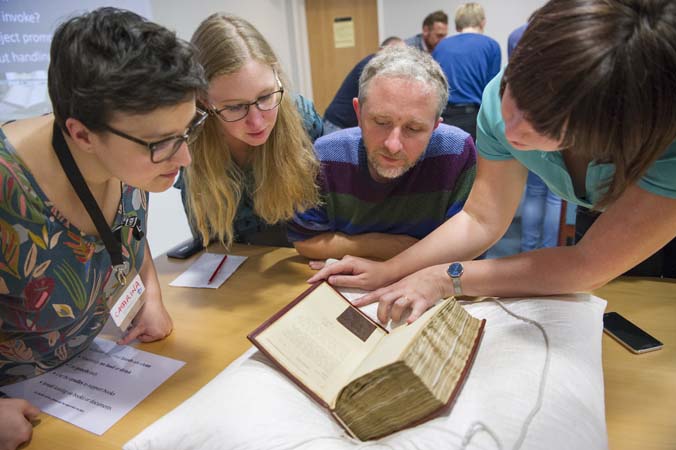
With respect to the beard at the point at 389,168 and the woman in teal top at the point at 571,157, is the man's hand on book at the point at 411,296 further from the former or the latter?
the beard at the point at 389,168

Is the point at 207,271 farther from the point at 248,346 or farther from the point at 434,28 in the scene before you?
the point at 434,28

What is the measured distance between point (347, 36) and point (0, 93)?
3.74m

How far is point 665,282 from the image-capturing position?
1.23m

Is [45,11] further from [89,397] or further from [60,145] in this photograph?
[89,397]

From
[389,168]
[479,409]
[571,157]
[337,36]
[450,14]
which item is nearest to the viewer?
[479,409]

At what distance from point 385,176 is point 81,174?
80 centimetres

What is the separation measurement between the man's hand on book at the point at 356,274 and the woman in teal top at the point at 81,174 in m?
0.48

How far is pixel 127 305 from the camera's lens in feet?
Result: 3.49

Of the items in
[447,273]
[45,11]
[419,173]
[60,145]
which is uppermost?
[45,11]

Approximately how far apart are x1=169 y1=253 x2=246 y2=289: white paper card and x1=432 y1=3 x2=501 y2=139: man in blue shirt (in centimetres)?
206

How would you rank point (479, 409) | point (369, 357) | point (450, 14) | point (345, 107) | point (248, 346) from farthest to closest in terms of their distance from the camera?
point (450, 14), point (345, 107), point (248, 346), point (369, 357), point (479, 409)

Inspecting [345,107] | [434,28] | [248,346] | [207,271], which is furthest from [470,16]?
[248,346]

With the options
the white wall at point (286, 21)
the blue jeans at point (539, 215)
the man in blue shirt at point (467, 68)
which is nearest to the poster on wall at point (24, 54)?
the white wall at point (286, 21)

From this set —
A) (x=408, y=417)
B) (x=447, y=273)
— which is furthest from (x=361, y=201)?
(x=408, y=417)
